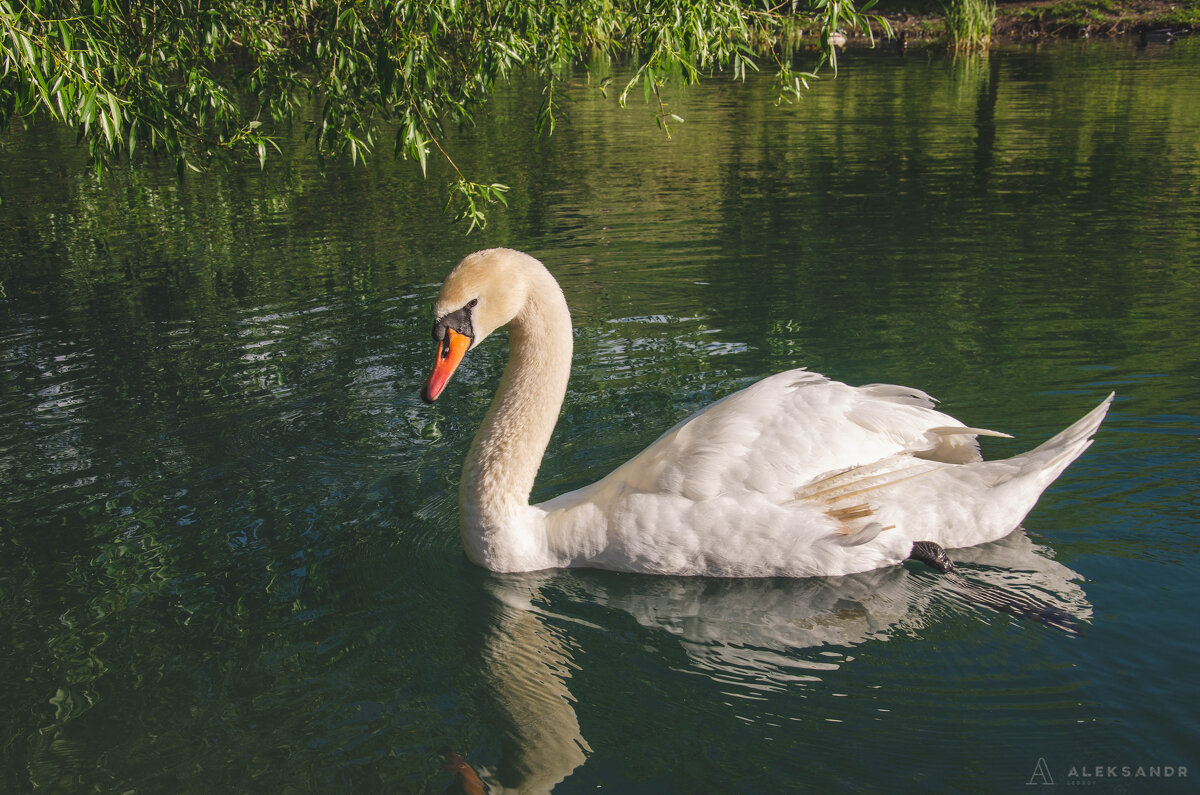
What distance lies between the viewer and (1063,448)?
15.8 feet

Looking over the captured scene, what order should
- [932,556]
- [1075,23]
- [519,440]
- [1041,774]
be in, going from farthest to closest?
[1075,23] < [519,440] < [932,556] < [1041,774]

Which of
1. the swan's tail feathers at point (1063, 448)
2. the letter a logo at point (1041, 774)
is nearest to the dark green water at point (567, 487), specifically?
the letter a logo at point (1041, 774)

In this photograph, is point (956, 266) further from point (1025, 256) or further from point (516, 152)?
point (516, 152)

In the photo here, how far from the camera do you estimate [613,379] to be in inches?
303

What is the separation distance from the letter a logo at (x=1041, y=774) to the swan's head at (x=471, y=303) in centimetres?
288

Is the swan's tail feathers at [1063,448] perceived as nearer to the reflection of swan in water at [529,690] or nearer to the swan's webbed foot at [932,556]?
the swan's webbed foot at [932,556]

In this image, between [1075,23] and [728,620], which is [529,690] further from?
[1075,23]

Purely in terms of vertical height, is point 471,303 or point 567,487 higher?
point 471,303

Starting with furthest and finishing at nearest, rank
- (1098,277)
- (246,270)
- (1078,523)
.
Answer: (246,270), (1098,277), (1078,523)

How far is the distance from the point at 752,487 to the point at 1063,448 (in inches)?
58.4

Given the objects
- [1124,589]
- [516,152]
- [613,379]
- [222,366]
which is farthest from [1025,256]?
[516,152]

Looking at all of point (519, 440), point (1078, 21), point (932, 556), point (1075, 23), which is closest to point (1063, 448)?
point (932, 556)

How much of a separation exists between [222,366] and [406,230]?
5.63m

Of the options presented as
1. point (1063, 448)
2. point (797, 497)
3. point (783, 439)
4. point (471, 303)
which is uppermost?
point (471, 303)
